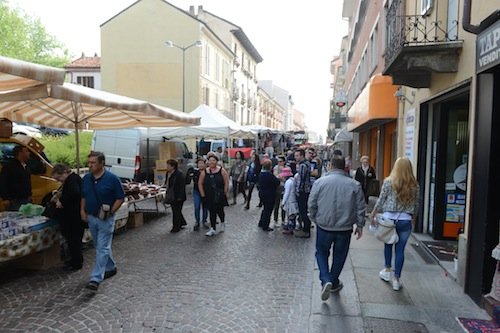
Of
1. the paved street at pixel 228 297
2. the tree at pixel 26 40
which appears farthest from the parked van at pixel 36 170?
the tree at pixel 26 40

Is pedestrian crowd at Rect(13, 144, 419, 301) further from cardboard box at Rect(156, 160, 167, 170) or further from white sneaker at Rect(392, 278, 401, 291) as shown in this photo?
cardboard box at Rect(156, 160, 167, 170)

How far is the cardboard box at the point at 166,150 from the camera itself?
14898mm

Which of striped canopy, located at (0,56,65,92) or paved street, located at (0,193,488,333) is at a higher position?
striped canopy, located at (0,56,65,92)

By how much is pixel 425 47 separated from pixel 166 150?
10.3 metres

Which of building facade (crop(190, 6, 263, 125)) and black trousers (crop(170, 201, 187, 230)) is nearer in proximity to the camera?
black trousers (crop(170, 201, 187, 230))

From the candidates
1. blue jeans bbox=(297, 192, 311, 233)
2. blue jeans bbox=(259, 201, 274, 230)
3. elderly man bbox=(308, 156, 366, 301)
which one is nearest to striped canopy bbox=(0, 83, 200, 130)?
blue jeans bbox=(259, 201, 274, 230)

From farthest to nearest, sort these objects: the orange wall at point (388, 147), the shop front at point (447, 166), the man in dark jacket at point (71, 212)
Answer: the orange wall at point (388, 147) → the shop front at point (447, 166) → the man in dark jacket at point (71, 212)

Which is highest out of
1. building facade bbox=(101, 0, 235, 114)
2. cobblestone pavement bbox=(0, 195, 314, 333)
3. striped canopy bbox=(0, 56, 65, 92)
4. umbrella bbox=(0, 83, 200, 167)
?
building facade bbox=(101, 0, 235, 114)

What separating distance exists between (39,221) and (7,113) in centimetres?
415

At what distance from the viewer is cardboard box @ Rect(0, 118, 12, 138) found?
8.64 m

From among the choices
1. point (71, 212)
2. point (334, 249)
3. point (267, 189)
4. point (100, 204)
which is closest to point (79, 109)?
point (71, 212)

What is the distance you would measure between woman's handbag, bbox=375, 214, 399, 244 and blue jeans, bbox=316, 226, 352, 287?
541mm

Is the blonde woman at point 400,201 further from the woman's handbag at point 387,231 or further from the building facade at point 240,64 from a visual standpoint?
the building facade at point 240,64

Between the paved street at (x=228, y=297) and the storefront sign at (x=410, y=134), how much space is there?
2.57 m
